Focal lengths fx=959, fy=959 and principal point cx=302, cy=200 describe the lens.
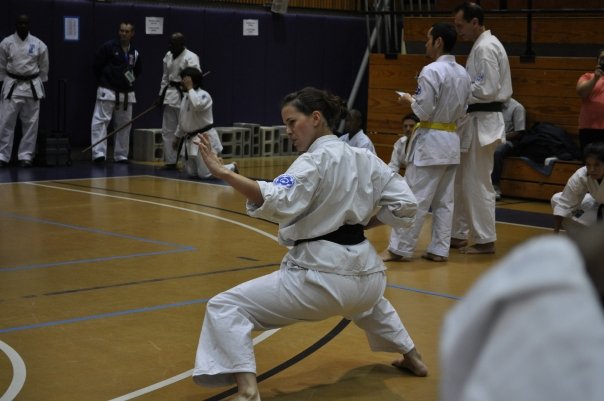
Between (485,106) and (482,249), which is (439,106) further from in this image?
(482,249)

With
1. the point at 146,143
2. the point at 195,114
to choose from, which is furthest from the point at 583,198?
the point at 146,143

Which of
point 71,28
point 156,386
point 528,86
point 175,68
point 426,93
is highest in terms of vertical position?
point 71,28

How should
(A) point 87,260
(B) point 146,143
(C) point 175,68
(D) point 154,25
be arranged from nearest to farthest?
(A) point 87,260 < (C) point 175,68 < (B) point 146,143 < (D) point 154,25

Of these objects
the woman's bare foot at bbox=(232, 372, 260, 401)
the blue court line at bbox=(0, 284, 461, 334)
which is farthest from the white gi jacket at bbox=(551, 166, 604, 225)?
the woman's bare foot at bbox=(232, 372, 260, 401)

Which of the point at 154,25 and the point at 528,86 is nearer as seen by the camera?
the point at 528,86

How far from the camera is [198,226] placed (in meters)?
8.88

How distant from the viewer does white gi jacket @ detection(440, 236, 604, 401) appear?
88 cm

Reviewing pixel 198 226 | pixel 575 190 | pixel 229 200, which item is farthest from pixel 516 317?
pixel 229 200

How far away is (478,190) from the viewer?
26.7 feet

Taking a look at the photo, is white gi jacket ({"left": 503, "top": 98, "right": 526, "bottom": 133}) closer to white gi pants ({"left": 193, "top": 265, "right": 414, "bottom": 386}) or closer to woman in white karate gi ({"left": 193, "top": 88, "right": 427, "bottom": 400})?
woman in white karate gi ({"left": 193, "top": 88, "right": 427, "bottom": 400})

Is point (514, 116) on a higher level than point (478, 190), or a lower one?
higher

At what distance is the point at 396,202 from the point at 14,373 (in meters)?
1.96

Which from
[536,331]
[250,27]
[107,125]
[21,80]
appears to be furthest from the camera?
[250,27]

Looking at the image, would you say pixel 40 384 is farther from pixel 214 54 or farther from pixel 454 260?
pixel 214 54
